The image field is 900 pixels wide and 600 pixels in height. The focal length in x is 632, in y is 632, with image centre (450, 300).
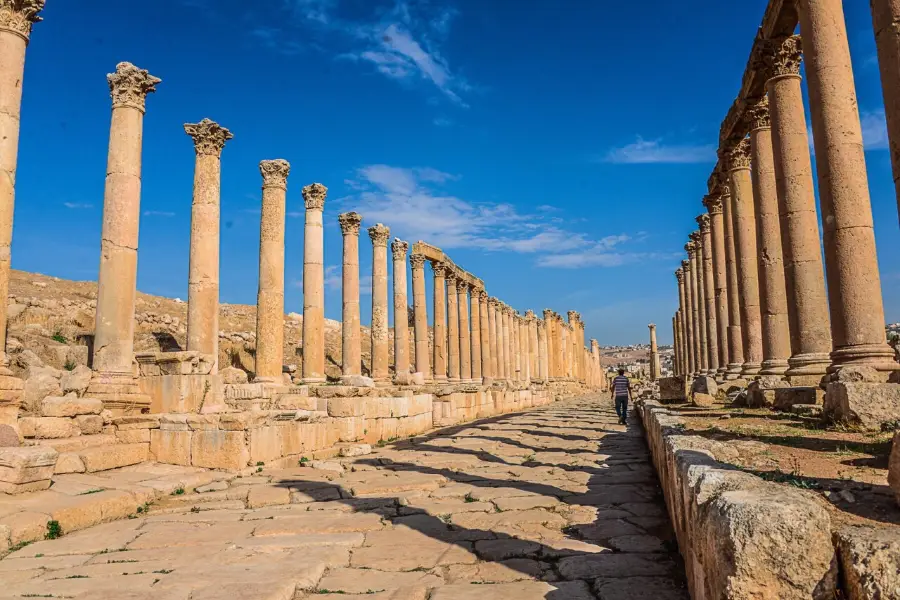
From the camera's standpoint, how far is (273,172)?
55.3 feet

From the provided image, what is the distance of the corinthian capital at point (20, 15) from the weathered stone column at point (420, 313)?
18806 mm

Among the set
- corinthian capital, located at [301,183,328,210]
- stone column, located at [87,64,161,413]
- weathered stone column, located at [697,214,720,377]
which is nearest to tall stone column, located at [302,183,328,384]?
corinthian capital, located at [301,183,328,210]

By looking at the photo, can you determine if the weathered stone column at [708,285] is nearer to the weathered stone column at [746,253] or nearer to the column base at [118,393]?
the weathered stone column at [746,253]

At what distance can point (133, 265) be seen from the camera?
1232 cm

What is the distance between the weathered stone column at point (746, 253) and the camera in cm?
1730

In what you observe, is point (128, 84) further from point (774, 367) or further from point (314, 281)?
point (774, 367)

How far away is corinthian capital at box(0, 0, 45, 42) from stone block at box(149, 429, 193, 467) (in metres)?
6.87

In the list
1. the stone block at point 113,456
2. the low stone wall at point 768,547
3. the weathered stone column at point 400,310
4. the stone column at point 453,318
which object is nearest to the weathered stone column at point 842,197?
the low stone wall at point 768,547

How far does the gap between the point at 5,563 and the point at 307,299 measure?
1391cm

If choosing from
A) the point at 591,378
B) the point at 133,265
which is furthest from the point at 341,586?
the point at 591,378

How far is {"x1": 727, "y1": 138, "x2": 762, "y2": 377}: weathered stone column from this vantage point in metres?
17.3

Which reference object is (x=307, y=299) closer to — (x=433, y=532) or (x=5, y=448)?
(x=5, y=448)

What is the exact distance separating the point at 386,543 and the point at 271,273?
1201 centimetres

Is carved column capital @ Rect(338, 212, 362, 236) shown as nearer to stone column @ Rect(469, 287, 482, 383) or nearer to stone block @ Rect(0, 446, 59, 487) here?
stone column @ Rect(469, 287, 482, 383)
